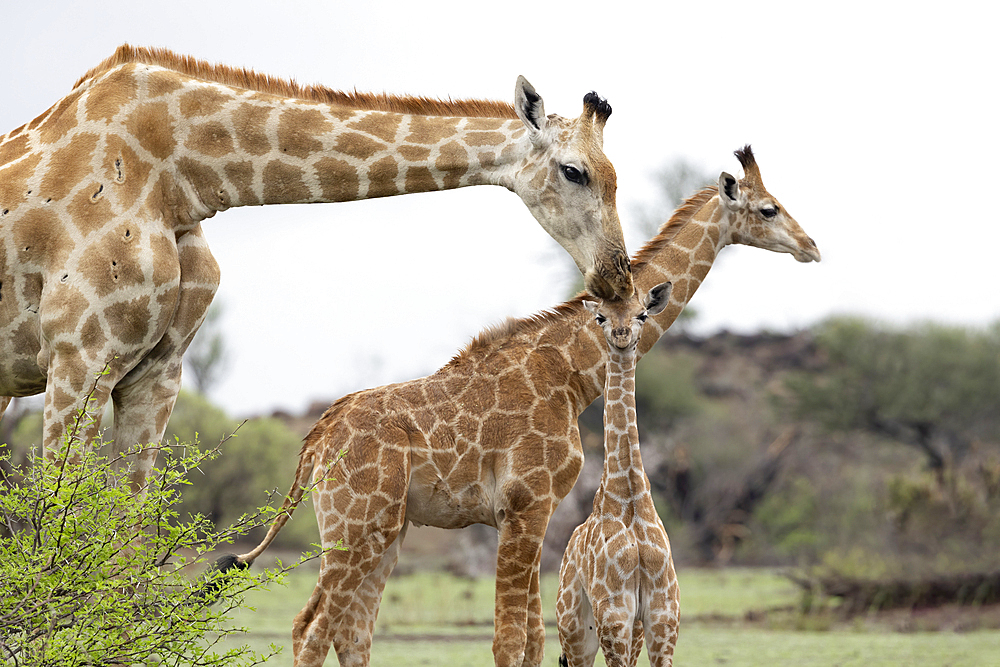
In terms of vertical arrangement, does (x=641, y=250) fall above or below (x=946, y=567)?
above

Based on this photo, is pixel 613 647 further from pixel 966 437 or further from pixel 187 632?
pixel 966 437

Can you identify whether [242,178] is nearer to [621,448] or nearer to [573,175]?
[573,175]

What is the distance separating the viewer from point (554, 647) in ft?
32.6

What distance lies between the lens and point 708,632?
11.5 metres

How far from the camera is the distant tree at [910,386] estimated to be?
25188 mm

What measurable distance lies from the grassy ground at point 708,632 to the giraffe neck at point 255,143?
66.8 inches

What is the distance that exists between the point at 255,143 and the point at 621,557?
8.42 ft

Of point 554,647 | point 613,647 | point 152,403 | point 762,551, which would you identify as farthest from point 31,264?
point 762,551

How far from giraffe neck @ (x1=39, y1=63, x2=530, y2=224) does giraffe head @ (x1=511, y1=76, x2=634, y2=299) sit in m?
0.10

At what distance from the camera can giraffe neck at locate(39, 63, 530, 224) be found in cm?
418

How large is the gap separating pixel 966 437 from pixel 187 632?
2456cm

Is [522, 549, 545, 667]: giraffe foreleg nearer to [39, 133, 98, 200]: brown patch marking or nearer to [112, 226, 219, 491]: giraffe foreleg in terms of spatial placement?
[112, 226, 219, 491]: giraffe foreleg

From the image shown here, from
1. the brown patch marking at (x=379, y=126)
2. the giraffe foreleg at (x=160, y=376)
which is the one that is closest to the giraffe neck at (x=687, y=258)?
the brown patch marking at (x=379, y=126)

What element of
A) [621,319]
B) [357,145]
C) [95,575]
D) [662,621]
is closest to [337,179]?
[357,145]
